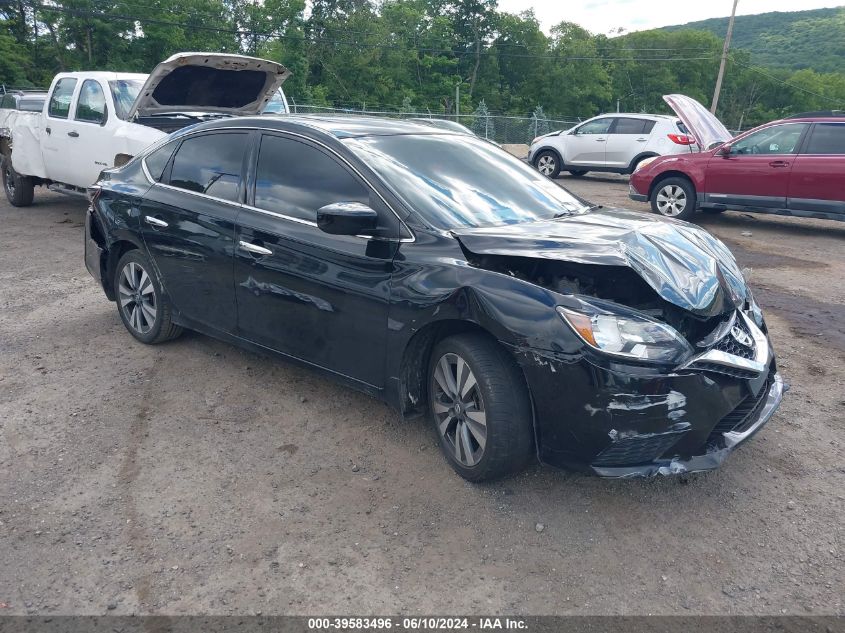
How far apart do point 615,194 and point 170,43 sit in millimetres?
32906

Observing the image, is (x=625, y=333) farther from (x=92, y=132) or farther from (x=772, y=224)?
(x=772, y=224)

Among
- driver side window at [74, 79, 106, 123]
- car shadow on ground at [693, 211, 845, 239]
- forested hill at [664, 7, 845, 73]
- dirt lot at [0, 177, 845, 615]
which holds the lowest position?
car shadow on ground at [693, 211, 845, 239]

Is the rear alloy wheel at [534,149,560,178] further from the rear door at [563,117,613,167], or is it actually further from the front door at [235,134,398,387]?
the front door at [235,134,398,387]

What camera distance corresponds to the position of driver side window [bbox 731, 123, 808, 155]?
10.1 meters

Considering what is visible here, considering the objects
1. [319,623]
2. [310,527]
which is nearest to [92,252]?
[310,527]

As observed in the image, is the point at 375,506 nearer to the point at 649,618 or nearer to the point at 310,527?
the point at 310,527

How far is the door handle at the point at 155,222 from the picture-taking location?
4699 mm

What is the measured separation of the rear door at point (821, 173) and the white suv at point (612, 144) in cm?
611

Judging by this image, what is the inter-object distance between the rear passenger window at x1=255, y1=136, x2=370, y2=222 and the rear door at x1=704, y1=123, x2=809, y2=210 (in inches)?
334

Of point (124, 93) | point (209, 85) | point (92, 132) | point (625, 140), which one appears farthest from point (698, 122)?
point (92, 132)

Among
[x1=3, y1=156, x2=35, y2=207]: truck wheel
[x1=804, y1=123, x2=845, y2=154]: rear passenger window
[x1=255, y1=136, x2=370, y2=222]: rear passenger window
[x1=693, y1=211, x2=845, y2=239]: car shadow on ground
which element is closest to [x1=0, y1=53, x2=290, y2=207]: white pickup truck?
[x1=3, y1=156, x2=35, y2=207]: truck wheel

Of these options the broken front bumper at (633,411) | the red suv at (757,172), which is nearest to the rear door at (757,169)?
the red suv at (757,172)

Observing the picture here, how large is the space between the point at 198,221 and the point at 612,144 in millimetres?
14782

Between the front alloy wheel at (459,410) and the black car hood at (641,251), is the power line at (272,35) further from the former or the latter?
the front alloy wheel at (459,410)
